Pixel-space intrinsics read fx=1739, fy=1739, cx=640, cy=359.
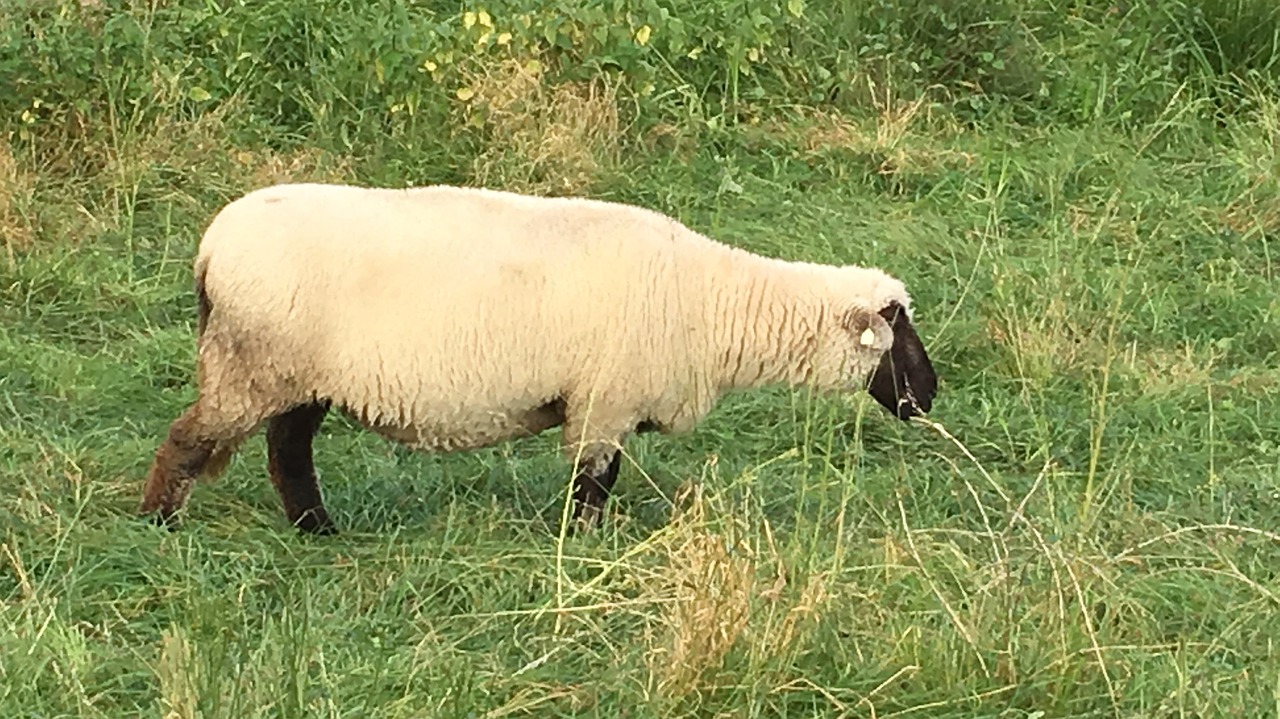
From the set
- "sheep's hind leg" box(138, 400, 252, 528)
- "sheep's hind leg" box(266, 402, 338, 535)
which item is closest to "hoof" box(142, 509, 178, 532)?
"sheep's hind leg" box(138, 400, 252, 528)

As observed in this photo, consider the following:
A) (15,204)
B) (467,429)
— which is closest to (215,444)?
(467,429)

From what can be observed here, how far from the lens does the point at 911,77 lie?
939 cm

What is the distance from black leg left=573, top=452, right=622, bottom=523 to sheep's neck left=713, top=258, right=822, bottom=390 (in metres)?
0.45

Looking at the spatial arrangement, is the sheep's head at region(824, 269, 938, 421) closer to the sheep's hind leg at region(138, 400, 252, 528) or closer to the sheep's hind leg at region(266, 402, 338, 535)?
the sheep's hind leg at region(266, 402, 338, 535)

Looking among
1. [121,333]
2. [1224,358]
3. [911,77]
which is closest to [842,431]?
[1224,358]

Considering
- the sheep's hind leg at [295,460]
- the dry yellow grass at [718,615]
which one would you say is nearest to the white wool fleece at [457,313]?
the sheep's hind leg at [295,460]

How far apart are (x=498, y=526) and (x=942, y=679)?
1561 millimetres

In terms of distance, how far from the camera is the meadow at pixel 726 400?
11.8 feet

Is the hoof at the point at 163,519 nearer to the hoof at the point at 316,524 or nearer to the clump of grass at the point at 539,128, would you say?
the hoof at the point at 316,524

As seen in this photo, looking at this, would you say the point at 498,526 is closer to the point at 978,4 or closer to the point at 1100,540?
the point at 1100,540

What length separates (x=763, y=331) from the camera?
499 centimetres

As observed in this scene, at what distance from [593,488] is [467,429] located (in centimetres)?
40

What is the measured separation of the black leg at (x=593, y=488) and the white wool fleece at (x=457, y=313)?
0.10m

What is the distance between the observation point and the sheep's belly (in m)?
4.66
